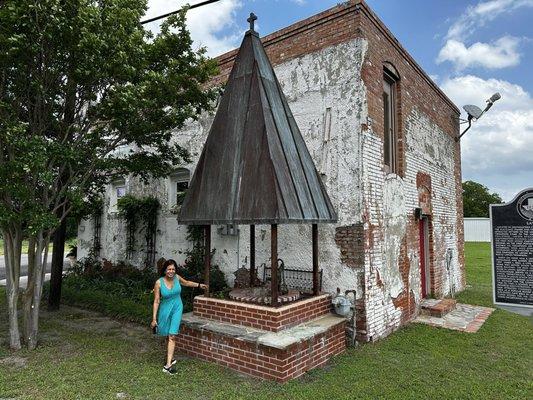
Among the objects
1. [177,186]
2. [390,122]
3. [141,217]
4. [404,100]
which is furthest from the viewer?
[141,217]

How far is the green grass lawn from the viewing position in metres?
4.64

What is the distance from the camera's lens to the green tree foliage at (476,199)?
68.9 metres

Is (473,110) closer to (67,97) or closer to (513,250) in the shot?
(513,250)

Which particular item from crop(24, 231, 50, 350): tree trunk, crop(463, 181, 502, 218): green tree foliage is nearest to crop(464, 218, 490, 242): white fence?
crop(463, 181, 502, 218): green tree foliage

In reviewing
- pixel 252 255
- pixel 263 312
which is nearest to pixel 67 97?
pixel 252 255

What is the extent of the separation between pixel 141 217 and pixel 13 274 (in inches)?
203

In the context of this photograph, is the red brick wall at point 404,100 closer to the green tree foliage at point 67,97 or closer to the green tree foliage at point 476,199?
the green tree foliage at point 67,97

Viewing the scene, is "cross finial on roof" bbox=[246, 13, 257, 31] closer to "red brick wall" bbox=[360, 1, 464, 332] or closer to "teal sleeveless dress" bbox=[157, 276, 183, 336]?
"red brick wall" bbox=[360, 1, 464, 332]

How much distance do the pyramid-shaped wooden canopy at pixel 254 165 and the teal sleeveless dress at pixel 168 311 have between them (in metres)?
1.12

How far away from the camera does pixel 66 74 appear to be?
6113 millimetres

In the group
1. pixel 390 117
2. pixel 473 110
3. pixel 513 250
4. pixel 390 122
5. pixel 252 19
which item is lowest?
pixel 513 250

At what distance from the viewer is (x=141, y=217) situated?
1131 centimetres

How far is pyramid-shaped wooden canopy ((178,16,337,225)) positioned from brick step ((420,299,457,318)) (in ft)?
13.5

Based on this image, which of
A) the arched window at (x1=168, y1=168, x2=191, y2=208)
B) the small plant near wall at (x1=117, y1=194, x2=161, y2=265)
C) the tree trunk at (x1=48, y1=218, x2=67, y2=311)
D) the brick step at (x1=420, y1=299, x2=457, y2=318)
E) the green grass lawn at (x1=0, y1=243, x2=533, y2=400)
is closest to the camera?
the green grass lawn at (x1=0, y1=243, x2=533, y2=400)
